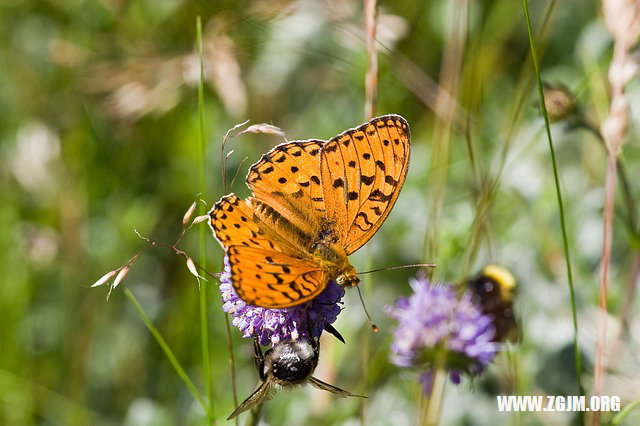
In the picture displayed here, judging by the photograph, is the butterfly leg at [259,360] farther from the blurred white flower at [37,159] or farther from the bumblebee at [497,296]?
the blurred white flower at [37,159]

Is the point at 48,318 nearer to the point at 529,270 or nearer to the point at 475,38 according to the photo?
the point at 529,270

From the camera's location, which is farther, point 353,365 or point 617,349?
point 353,365

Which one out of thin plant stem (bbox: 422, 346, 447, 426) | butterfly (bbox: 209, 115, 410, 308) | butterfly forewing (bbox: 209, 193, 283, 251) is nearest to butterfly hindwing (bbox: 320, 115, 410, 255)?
butterfly (bbox: 209, 115, 410, 308)

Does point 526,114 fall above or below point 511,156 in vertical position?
above

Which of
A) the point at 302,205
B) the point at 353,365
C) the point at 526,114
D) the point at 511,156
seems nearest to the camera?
the point at 302,205

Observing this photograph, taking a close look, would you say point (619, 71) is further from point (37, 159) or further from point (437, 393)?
point (37, 159)

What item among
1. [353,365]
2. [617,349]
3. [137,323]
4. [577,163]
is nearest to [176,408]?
[137,323]

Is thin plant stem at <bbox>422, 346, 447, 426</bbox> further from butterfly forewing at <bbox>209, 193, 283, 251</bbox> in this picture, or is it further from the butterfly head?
butterfly forewing at <bbox>209, 193, 283, 251</bbox>

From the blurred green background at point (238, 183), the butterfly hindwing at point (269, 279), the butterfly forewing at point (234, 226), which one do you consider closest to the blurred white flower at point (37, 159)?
the blurred green background at point (238, 183)

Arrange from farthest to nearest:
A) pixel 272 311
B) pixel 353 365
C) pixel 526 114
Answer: pixel 526 114 < pixel 353 365 < pixel 272 311
